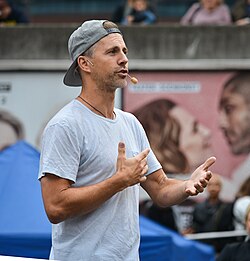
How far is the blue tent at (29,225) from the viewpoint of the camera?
7461 millimetres

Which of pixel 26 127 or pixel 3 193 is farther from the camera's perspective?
pixel 26 127

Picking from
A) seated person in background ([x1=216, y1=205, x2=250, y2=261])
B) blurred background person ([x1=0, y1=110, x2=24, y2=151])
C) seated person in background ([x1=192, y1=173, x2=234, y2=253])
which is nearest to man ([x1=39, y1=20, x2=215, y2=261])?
seated person in background ([x1=216, y1=205, x2=250, y2=261])

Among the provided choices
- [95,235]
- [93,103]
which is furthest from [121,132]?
[95,235]

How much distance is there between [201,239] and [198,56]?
8.60 ft

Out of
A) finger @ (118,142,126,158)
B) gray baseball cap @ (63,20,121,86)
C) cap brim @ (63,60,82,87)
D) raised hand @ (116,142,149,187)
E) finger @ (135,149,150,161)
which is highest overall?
gray baseball cap @ (63,20,121,86)

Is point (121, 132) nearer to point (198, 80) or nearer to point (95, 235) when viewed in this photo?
point (95, 235)

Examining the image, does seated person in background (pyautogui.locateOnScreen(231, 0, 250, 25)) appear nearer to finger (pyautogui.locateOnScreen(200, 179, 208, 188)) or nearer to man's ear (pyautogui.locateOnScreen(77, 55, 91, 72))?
man's ear (pyautogui.locateOnScreen(77, 55, 91, 72))

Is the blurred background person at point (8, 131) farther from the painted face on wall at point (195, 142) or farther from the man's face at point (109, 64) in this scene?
the man's face at point (109, 64)

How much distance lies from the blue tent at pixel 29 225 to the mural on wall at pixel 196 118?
11.8 feet

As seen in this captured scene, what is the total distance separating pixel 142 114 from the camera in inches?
496

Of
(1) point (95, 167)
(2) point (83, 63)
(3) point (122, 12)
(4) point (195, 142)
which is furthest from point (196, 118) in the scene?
(1) point (95, 167)

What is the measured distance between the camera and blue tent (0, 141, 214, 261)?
746cm

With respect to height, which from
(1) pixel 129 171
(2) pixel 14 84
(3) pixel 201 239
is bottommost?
(3) pixel 201 239

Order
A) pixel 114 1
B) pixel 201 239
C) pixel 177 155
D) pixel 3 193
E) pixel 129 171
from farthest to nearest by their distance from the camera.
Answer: pixel 114 1 < pixel 177 155 < pixel 201 239 < pixel 3 193 < pixel 129 171
